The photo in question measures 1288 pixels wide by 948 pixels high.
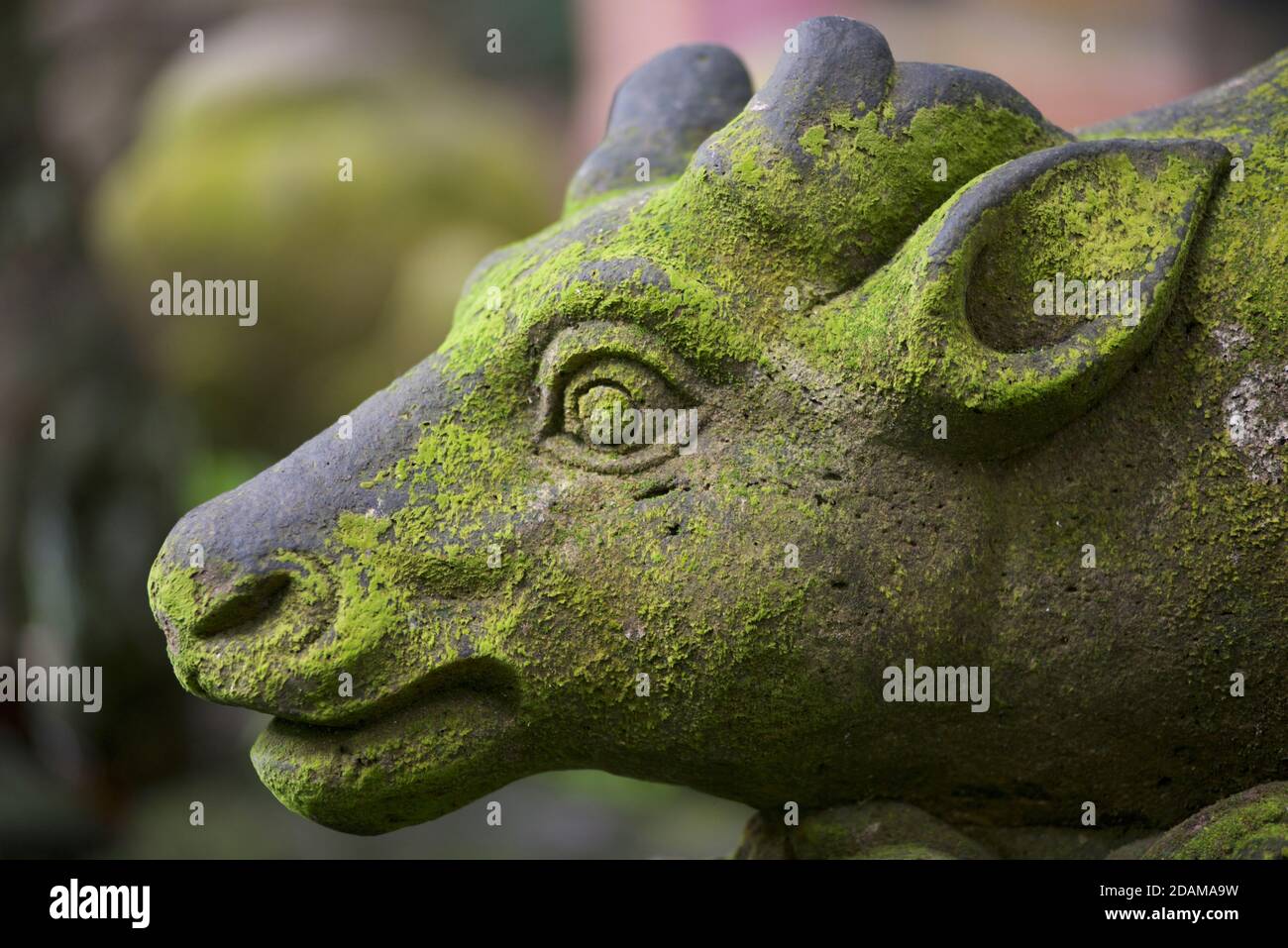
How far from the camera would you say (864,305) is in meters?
1.76

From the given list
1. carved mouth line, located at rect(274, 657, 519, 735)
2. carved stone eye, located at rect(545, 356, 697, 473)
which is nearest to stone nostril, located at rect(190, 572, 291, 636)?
carved mouth line, located at rect(274, 657, 519, 735)

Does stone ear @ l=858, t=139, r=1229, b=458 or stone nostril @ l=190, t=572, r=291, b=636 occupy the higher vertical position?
stone ear @ l=858, t=139, r=1229, b=458

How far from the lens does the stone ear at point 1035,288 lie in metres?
1.66

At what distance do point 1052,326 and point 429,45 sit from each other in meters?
8.33

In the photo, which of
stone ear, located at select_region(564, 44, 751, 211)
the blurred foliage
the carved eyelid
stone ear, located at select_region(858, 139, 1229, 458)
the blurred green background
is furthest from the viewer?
the blurred foliage

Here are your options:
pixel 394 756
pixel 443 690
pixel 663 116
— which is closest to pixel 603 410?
pixel 443 690

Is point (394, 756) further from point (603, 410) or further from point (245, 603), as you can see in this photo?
point (603, 410)

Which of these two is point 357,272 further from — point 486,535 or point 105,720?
point 486,535

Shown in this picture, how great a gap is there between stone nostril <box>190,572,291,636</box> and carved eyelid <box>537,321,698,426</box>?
43 cm

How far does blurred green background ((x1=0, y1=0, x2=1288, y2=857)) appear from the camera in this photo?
5.77 metres

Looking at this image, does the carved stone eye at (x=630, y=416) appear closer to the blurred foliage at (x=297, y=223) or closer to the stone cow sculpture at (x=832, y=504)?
the stone cow sculpture at (x=832, y=504)

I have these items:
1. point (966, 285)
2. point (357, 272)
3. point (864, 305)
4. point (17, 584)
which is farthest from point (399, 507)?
point (357, 272)

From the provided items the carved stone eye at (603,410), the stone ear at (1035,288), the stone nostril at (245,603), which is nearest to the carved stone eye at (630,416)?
the carved stone eye at (603,410)

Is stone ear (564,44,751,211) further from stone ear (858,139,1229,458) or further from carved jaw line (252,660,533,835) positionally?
carved jaw line (252,660,533,835)
